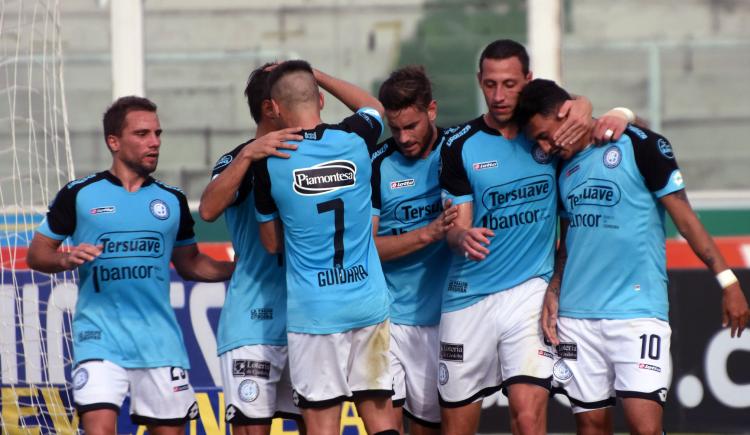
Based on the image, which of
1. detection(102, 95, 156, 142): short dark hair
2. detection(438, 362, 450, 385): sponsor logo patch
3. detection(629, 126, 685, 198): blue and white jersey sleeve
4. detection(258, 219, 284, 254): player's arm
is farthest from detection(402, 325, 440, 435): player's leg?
detection(102, 95, 156, 142): short dark hair

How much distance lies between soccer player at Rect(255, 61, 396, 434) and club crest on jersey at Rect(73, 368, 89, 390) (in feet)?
3.50

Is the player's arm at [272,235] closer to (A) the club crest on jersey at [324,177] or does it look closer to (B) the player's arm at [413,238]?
(A) the club crest on jersey at [324,177]

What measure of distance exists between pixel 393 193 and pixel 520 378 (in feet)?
3.97

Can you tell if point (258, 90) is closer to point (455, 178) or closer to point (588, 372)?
point (455, 178)

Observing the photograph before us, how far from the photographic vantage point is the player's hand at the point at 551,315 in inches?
239

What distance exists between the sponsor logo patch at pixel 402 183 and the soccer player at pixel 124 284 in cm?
117

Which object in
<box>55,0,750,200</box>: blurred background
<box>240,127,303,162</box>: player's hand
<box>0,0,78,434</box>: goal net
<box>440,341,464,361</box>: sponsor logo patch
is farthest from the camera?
<box>55,0,750,200</box>: blurred background

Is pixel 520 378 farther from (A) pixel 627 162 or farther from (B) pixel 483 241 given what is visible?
(A) pixel 627 162

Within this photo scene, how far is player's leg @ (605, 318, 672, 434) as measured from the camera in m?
5.86

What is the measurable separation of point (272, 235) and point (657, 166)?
187 cm

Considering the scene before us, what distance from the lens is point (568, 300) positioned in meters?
6.05

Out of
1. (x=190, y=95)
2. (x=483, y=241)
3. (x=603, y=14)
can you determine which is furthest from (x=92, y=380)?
(x=603, y=14)

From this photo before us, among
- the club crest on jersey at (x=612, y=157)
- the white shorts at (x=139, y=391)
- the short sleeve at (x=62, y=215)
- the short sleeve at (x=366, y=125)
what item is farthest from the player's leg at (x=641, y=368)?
the short sleeve at (x=62, y=215)

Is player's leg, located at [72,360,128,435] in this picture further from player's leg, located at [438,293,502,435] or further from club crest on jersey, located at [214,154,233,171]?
player's leg, located at [438,293,502,435]
